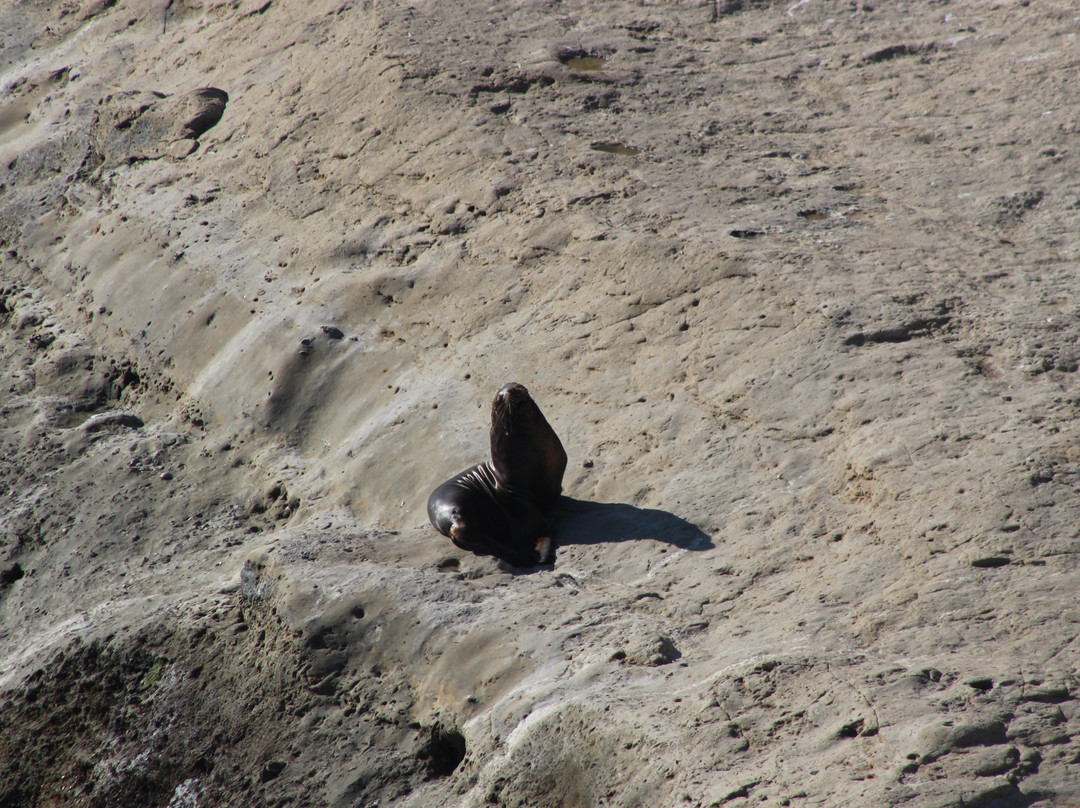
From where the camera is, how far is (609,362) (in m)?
6.01

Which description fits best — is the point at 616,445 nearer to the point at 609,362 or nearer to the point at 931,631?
the point at 609,362

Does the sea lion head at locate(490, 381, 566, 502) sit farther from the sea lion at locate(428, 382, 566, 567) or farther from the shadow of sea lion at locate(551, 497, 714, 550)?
the shadow of sea lion at locate(551, 497, 714, 550)

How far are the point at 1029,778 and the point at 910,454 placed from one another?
6.60 feet

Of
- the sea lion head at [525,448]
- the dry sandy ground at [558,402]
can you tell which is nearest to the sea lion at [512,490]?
the sea lion head at [525,448]

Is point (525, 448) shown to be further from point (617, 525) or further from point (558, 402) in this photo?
point (558, 402)

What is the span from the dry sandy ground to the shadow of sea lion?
0.03 metres

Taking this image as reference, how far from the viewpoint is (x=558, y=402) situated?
19.6 feet

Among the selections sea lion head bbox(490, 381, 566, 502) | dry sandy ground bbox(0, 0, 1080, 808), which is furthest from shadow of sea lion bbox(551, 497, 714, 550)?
sea lion head bbox(490, 381, 566, 502)

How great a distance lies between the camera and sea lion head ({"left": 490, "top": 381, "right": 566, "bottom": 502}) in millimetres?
5234

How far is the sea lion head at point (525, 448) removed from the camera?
523 cm

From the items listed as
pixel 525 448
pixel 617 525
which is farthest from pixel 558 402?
pixel 617 525

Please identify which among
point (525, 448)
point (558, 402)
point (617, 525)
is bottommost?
point (617, 525)

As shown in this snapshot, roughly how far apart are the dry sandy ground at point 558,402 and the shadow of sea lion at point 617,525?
31 millimetres

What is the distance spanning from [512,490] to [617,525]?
1.94ft
